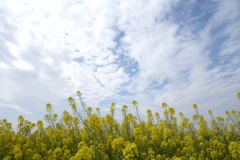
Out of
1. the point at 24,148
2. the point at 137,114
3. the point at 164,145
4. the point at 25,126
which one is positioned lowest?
the point at 164,145

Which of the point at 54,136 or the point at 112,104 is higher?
the point at 112,104

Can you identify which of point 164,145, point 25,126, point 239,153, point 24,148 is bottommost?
point 239,153

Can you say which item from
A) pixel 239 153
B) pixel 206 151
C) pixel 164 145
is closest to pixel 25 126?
pixel 164 145

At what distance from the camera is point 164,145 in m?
7.19

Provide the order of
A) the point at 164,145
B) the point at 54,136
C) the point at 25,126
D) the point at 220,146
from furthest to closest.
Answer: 1. the point at 25,126
2. the point at 54,136
3. the point at 220,146
4. the point at 164,145

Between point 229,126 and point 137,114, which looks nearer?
point 137,114

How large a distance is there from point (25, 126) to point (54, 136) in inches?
141

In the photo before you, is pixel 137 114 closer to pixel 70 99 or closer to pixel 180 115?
pixel 70 99

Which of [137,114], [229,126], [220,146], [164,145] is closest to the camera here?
[164,145]

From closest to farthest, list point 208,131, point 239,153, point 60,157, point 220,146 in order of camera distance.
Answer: point 239,153, point 60,157, point 220,146, point 208,131

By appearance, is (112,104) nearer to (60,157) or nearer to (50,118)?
(60,157)

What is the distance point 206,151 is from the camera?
7.76 m

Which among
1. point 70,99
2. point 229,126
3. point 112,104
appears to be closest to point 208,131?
point 229,126

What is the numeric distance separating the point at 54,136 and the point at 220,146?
831 centimetres
